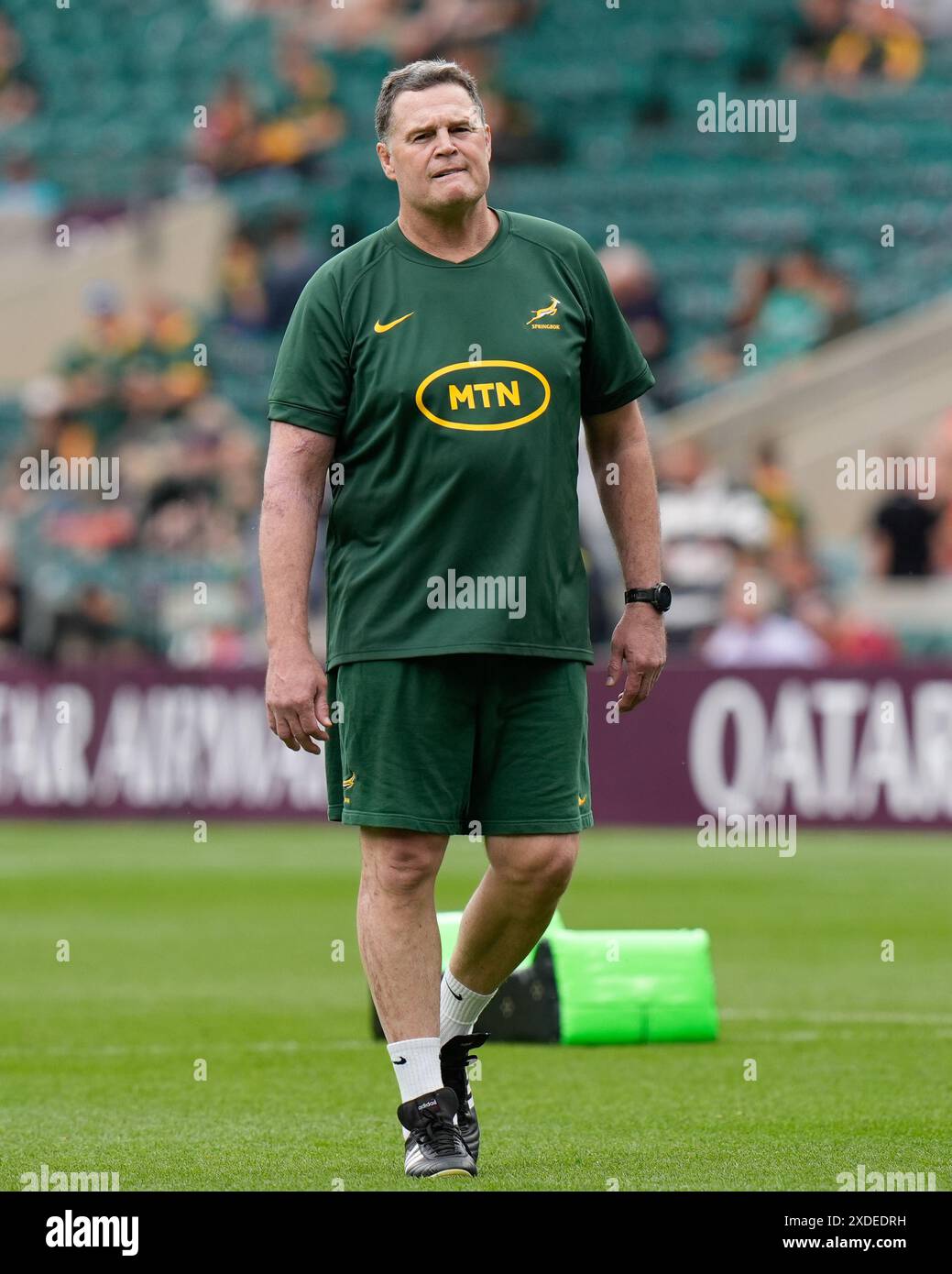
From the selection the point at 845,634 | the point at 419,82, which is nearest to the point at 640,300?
the point at 845,634

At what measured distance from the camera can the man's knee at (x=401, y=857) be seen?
5137 mm

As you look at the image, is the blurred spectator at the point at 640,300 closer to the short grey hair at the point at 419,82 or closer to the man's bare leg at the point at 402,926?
the short grey hair at the point at 419,82

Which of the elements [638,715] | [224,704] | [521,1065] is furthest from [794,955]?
[224,704]

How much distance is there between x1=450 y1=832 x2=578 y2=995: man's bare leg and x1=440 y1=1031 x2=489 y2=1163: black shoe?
0.41ft

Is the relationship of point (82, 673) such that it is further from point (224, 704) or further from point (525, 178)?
point (525, 178)

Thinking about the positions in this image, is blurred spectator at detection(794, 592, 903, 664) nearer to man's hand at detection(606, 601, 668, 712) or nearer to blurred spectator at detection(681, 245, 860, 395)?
blurred spectator at detection(681, 245, 860, 395)

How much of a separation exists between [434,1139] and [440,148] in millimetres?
2110

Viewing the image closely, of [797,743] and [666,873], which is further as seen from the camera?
[797,743]

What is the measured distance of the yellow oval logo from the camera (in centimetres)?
509

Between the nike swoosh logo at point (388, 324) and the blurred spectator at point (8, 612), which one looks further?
the blurred spectator at point (8, 612)

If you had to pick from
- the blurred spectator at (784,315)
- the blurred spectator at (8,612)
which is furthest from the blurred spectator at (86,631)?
the blurred spectator at (784,315)

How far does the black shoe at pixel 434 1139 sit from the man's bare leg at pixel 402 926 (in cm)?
15

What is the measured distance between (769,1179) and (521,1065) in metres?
2.07
